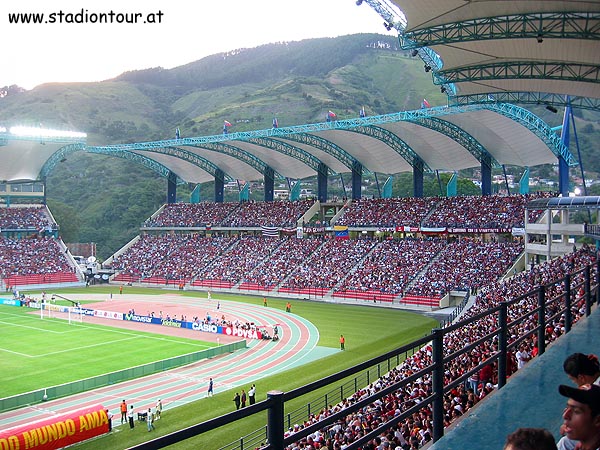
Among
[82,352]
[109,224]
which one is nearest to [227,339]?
[82,352]

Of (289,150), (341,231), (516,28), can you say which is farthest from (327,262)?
(516,28)

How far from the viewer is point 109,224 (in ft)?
374

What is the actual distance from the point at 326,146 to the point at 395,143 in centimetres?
754

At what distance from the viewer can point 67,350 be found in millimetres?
35219

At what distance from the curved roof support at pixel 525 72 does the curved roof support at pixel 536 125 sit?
64.6 ft

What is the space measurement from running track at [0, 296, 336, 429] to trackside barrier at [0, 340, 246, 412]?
0.27 meters

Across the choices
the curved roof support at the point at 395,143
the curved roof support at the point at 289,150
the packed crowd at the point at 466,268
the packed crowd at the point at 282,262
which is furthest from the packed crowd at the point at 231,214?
the packed crowd at the point at 466,268

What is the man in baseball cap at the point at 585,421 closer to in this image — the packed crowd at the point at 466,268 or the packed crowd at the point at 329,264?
the packed crowd at the point at 466,268

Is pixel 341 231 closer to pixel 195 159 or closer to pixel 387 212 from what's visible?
pixel 387 212

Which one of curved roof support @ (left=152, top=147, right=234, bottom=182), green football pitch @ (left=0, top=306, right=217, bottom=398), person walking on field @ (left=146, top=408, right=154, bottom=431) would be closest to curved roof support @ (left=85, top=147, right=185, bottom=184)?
curved roof support @ (left=152, top=147, right=234, bottom=182)

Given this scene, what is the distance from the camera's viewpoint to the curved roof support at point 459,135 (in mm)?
53594

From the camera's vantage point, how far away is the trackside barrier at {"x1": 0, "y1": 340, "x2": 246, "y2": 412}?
80.0ft

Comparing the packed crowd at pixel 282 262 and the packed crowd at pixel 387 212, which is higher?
the packed crowd at pixel 387 212

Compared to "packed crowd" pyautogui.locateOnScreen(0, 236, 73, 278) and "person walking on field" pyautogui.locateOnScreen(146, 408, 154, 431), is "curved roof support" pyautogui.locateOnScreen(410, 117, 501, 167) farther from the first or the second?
"packed crowd" pyautogui.locateOnScreen(0, 236, 73, 278)
